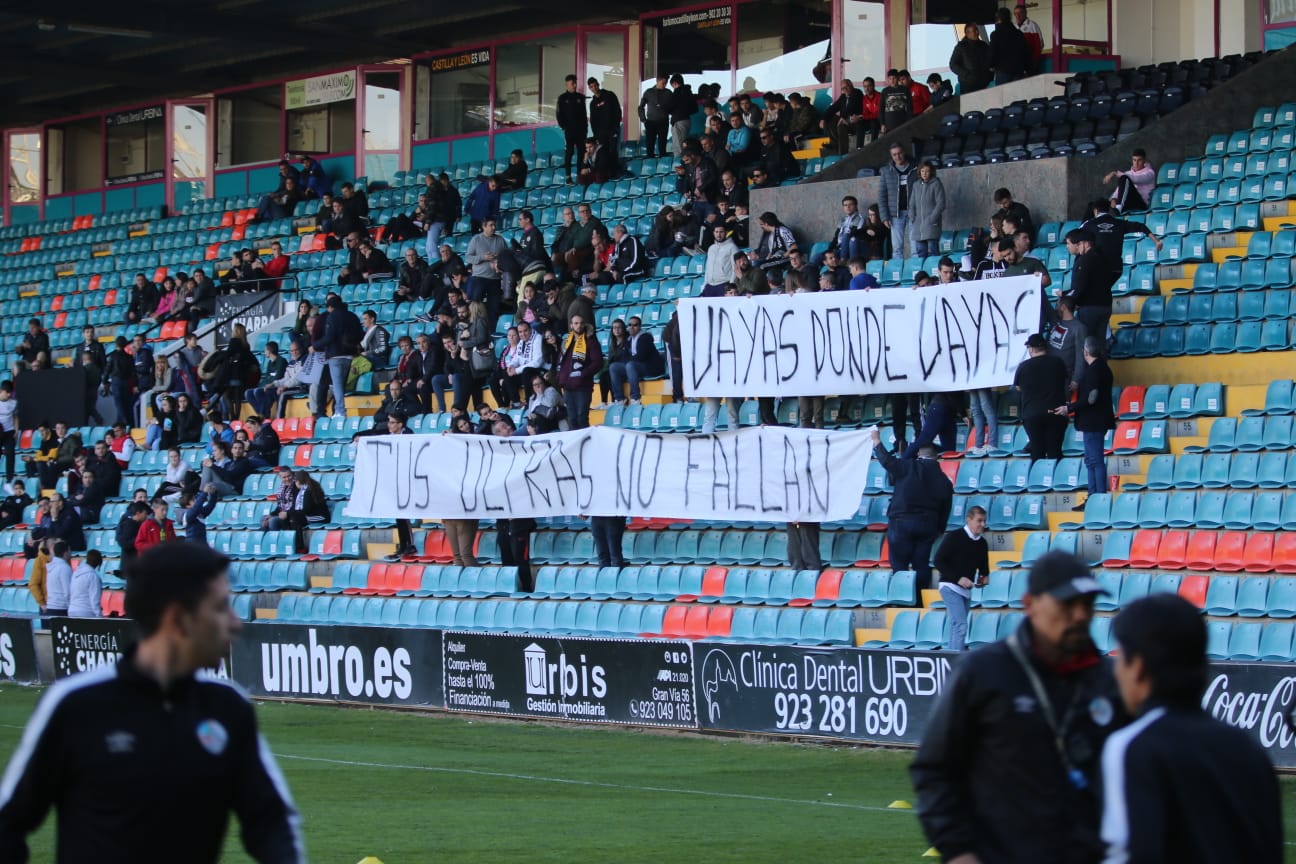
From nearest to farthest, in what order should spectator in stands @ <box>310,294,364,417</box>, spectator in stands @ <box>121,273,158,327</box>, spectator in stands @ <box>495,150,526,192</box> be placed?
1. spectator in stands @ <box>310,294,364,417</box>
2. spectator in stands @ <box>495,150,526,192</box>
3. spectator in stands @ <box>121,273,158,327</box>

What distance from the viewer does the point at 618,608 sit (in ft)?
61.2

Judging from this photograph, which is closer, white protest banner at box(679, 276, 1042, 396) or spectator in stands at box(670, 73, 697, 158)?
white protest banner at box(679, 276, 1042, 396)

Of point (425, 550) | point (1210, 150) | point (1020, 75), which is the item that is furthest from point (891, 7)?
point (425, 550)

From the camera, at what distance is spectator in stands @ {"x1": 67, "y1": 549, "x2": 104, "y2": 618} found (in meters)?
22.4

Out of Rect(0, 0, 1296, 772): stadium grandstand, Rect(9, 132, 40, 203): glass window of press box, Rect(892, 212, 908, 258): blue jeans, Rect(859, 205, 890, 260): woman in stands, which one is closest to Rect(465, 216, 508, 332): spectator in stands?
Rect(0, 0, 1296, 772): stadium grandstand

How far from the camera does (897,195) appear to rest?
22594 millimetres

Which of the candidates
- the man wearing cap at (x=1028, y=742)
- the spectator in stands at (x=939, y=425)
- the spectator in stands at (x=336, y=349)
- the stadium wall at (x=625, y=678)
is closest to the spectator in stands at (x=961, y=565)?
the stadium wall at (x=625, y=678)

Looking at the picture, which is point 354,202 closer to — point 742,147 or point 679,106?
point 679,106

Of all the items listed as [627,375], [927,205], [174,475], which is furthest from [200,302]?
[927,205]

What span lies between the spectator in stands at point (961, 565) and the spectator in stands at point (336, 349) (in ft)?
40.3

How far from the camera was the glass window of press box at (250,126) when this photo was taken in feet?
135

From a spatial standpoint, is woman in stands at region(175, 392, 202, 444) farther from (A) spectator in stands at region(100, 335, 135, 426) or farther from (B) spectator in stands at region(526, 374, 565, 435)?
(B) spectator in stands at region(526, 374, 565, 435)

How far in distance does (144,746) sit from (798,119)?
24.2 metres

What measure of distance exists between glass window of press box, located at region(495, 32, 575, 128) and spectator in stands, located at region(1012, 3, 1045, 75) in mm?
10552
